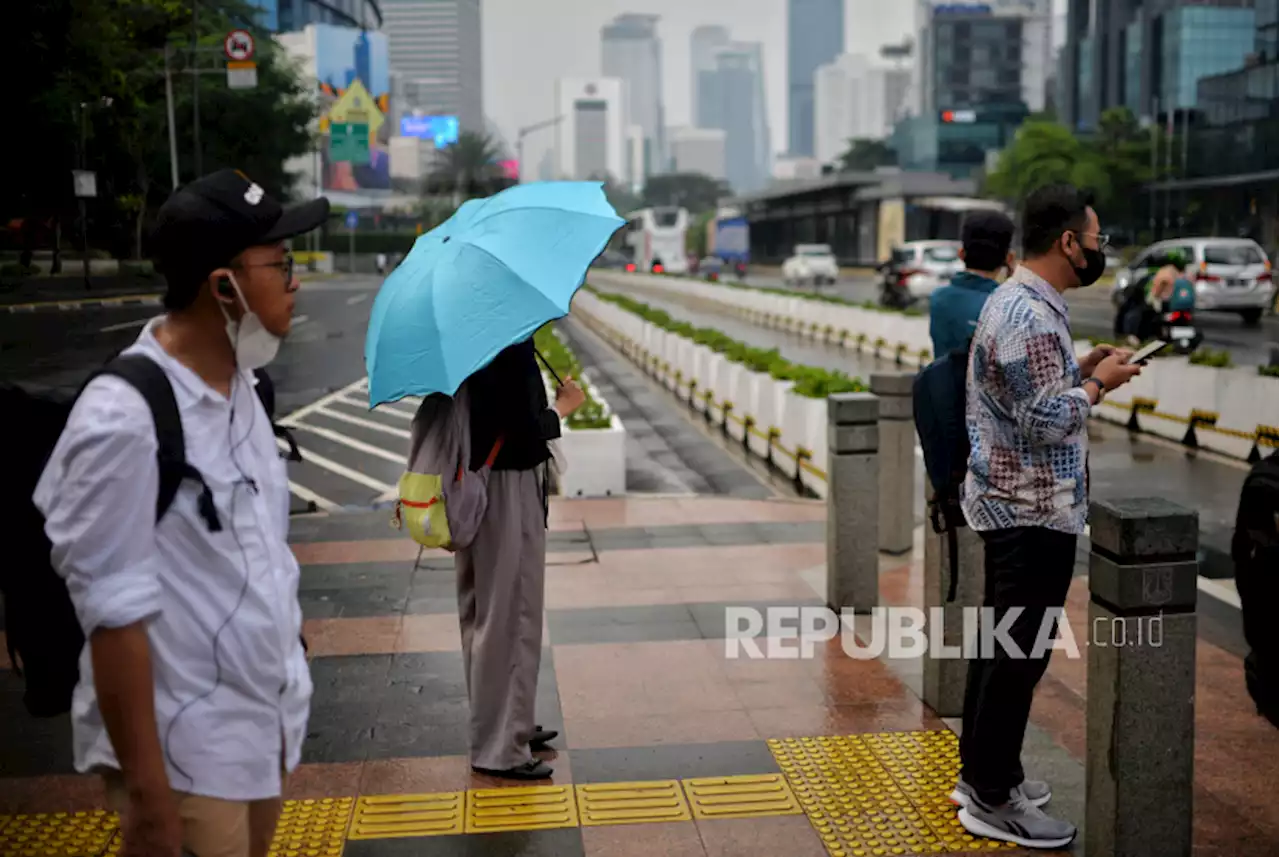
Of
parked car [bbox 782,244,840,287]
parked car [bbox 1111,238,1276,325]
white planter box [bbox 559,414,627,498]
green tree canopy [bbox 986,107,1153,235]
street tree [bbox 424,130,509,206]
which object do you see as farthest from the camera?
street tree [bbox 424,130,509,206]

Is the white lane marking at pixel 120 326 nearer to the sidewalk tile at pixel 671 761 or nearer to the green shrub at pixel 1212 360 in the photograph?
the sidewalk tile at pixel 671 761

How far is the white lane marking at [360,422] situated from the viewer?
15.9 meters

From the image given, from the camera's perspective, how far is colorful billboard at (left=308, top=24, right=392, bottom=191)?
8150 cm

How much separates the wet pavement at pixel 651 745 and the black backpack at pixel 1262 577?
0.53 metres

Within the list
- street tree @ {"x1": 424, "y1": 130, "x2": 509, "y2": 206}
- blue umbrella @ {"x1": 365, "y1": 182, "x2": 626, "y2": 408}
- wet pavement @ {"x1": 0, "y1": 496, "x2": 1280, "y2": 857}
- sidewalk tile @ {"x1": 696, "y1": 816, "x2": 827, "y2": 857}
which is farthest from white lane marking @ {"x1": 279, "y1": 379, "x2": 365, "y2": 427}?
street tree @ {"x1": 424, "y1": 130, "x2": 509, "y2": 206}

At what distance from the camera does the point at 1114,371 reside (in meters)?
4.13

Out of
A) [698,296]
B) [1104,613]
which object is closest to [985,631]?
[1104,613]

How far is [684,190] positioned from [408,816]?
188631 mm

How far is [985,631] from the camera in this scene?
14.3 ft

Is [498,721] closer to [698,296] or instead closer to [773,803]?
[773,803]

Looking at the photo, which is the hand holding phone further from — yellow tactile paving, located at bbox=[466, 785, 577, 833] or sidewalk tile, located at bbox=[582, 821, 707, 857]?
yellow tactile paving, located at bbox=[466, 785, 577, 833]

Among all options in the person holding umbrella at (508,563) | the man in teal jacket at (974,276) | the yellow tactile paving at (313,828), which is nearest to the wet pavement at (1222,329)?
the man in teal jacket at (974,276)

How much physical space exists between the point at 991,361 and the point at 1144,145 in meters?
74.8

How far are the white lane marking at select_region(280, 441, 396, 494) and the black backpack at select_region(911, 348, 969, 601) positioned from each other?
26.6 ft
